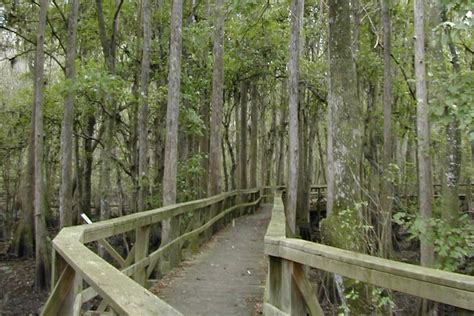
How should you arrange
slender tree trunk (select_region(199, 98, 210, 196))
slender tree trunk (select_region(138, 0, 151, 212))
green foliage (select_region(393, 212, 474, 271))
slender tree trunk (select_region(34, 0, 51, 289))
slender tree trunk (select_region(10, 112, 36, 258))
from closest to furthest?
green foliage (select_region(393, 212, 474, 271)) < slender tree trunk (select_region(138, 0, 151, 212)) < slender tree trunk (select_region(34, 0, 51, 289)) < slender tree trunk (select_region(10, 112, 36, 258)) < slender tree trunk (select_region(199, 98, 210, 196))

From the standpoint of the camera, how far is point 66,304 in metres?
3.67

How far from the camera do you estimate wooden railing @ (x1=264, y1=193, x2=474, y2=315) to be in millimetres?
2355

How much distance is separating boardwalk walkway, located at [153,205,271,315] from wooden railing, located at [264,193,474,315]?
6.92 feet

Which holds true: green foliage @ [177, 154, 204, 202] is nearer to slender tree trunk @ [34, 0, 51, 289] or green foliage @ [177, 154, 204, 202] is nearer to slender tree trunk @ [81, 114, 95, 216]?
slender tree trunk @ [34, 0, 51, 289]

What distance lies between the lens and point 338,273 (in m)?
3.12

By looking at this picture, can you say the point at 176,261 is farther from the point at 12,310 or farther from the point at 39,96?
the point at 39,96

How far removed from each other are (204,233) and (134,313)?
34.5ft

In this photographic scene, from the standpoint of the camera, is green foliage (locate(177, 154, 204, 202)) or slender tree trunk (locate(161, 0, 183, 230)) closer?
slender tree trunk (locate(161, 0, 183, 230))

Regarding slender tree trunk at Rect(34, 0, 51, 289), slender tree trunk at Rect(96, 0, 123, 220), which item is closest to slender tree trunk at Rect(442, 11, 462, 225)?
slender tree trunk at Rect(96, 0, 123, 220)

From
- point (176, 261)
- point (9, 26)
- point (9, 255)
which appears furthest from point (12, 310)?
point (9, 26)

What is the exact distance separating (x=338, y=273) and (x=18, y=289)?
15157 millimetres

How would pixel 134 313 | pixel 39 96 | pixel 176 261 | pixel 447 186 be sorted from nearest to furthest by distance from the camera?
pixel 134 313, pixel 176 261, pixel 447 186, pixel 39 96

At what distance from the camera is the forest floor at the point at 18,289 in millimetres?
14065

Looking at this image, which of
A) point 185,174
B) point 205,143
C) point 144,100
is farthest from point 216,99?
point 205,143
